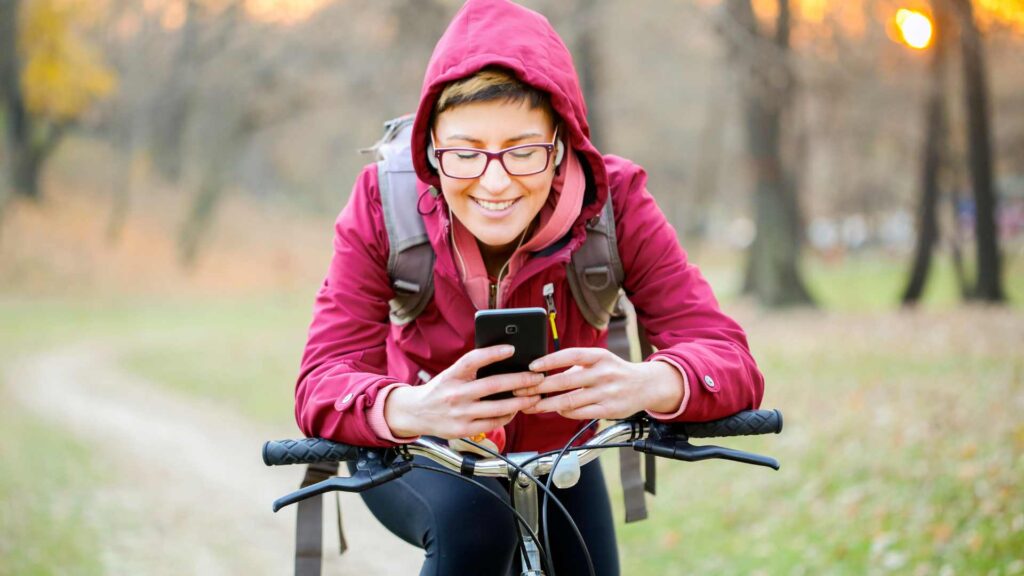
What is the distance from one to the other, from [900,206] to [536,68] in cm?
4565

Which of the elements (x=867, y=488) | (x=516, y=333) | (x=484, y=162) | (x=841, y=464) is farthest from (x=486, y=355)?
(x=841, y=464)

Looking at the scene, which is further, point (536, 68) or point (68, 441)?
point (68, 441)

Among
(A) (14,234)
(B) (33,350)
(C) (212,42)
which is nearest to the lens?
(B) (33,350)

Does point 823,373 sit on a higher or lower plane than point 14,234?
lower

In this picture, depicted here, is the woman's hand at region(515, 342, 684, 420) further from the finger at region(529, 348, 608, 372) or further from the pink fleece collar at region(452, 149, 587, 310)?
the pink fleece collar at region(452, 149, 587, 310)

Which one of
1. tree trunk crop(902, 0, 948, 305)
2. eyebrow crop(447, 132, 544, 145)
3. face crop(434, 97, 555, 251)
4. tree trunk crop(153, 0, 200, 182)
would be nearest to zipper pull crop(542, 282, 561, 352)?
face crop(434, 97, 555, 251)

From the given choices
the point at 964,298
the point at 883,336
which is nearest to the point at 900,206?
the point at 964,298

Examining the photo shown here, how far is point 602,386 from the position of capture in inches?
85.3

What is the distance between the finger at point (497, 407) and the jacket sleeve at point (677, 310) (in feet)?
1.17

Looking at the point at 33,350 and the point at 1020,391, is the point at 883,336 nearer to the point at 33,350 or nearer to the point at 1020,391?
the point at 1020,391

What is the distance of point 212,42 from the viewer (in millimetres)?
29344

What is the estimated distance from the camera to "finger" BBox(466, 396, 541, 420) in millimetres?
2115

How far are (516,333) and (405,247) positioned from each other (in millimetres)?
547

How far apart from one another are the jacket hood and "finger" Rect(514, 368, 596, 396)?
1.60 feet
